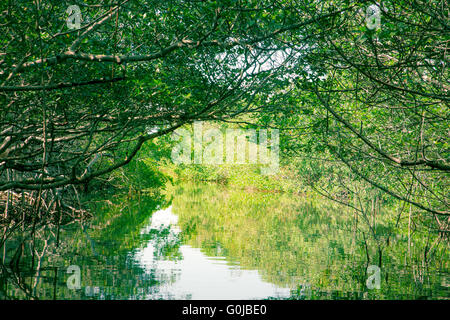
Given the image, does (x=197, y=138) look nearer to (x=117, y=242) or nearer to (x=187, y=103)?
(x=117, y=242)

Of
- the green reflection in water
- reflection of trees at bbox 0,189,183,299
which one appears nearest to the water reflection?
the green reflection in water

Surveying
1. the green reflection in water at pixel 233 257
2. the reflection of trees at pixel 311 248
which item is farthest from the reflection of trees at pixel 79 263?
the reflection of trees at pixel 311 248

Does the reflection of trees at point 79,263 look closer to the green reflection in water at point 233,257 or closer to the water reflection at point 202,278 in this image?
the green reflection in water at point 233,257

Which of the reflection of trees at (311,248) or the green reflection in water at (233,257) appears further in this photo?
the reflection of trees at (311,248)

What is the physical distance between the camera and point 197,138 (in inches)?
1451

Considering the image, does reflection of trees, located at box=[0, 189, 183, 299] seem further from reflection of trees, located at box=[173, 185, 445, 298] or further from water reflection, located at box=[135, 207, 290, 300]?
reflection of trees, located at box=[173, 185, 445, 298]

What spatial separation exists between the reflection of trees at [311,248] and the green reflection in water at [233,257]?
2 centimetres

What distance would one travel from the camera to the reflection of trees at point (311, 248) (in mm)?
7949

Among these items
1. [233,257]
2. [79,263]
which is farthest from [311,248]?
[79,263]

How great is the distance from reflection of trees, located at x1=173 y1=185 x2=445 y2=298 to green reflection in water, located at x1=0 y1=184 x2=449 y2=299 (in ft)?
0.07

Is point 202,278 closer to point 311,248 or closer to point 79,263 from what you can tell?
point 79,263

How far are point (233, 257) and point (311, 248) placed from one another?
2225 millimetres

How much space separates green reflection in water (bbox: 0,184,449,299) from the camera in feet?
23.5
